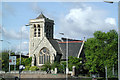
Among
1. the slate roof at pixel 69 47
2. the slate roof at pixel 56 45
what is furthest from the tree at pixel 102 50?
the slate roof at pixel 56 45

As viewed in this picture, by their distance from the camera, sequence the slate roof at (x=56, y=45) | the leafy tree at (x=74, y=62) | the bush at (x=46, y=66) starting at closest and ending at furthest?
1. the leafy tree at (x=74, y=62)
2. the bush at (x=46, y=66)
3. the slate roof at (x=56, y=45)

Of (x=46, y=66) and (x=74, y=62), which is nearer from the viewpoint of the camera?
(x=74, y=62)

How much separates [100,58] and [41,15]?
35968mm

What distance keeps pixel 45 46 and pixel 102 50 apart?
78.3 ft

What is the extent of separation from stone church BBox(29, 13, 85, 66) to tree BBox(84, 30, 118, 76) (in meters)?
15.0

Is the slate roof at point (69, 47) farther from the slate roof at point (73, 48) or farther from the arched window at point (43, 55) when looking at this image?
the arched window at point (43, 55)

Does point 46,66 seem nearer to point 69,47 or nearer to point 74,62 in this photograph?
point 74,62

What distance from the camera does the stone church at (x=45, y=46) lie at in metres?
74.6

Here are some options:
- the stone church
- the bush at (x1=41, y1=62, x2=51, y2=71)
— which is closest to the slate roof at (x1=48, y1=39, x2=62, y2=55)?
the stone church

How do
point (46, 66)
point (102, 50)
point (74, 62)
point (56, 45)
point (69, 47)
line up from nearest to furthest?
1. point (102, 50)
2. point (74, 62)
3. point (46, 66)
4. point (69, 47)
5. point (56, 45)

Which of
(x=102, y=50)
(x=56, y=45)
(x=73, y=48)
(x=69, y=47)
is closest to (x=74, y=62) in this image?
(x=73, y=48)

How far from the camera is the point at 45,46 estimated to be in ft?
251

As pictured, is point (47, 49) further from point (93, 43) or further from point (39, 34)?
point (93, 43)

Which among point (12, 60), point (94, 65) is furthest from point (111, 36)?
point (12, 60)
